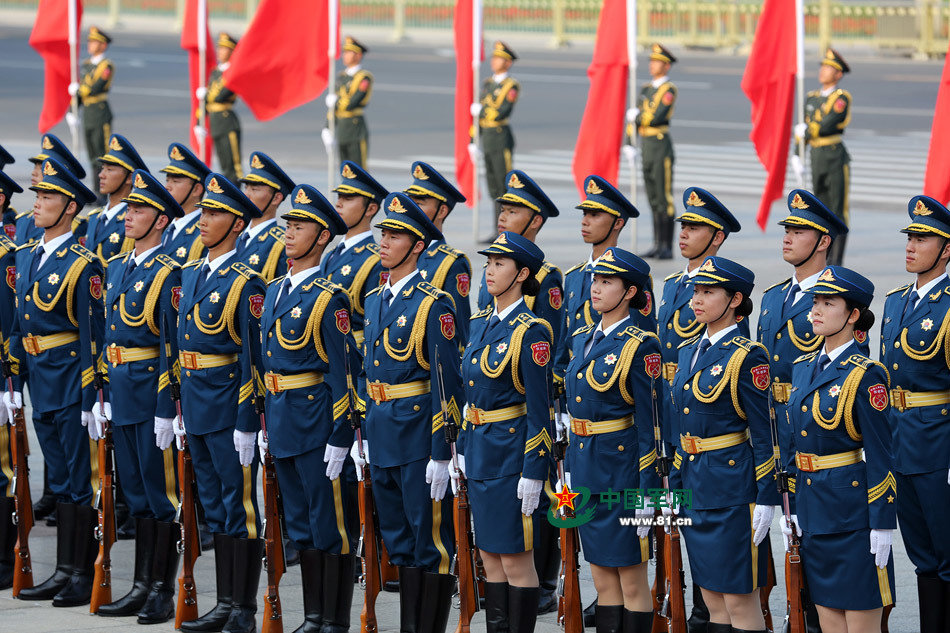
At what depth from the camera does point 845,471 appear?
6.43 meters

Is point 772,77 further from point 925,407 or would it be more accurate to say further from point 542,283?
point 925,407

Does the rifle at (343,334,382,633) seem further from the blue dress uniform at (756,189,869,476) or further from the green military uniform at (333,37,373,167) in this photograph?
the green military uniform at (333,37,373,167)

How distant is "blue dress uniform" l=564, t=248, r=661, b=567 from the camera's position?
6848mm

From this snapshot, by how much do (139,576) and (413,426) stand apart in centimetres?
164

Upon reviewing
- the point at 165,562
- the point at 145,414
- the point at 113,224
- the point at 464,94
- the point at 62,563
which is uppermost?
the point at 464,94

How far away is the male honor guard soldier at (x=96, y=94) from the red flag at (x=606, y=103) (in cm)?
762

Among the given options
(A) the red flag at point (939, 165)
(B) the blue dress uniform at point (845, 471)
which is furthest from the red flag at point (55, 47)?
(B) the blue dress uniform at point (845, 471)

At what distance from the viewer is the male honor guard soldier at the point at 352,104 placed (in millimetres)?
19594

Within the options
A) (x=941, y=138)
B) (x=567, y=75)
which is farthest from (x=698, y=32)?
(x=941, y=138)

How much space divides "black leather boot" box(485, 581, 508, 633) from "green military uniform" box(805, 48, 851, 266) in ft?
32.5

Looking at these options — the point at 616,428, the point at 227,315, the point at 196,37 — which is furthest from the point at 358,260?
the point at 196,37

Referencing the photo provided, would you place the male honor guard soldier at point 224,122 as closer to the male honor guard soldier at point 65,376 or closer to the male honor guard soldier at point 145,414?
the male honor guard soldier at point 65,376

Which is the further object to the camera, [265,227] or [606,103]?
[606,103]

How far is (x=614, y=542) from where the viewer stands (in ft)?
22.7
